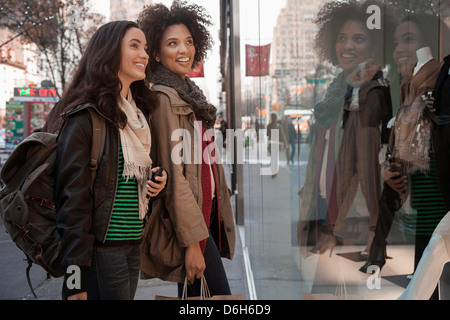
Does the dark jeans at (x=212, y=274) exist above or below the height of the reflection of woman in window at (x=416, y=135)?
below

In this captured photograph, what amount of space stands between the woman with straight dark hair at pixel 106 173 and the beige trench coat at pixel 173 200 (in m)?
0.11

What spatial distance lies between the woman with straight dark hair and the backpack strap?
15 millimetres

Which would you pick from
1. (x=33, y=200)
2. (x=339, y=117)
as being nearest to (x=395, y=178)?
(x=339, y=117)

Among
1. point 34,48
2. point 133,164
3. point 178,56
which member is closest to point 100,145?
point 133,164

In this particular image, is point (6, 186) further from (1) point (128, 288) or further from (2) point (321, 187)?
(2) point (321, 187)

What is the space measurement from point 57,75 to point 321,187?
44.0ft

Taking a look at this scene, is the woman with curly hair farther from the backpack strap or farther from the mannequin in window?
the mannequin in window

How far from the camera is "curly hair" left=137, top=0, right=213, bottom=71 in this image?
224cm

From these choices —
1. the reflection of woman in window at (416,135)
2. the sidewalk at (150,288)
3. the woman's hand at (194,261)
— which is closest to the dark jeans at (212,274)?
the woman's hand at (194,261)

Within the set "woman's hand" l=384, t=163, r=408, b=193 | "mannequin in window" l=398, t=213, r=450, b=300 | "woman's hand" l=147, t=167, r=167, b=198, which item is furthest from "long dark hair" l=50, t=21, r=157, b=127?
"mannequin in window" l=398, t=213, r=450, b=300

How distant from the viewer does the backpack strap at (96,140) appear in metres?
1.67

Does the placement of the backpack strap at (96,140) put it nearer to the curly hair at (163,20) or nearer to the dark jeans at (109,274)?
the dark jeans at (109,274)

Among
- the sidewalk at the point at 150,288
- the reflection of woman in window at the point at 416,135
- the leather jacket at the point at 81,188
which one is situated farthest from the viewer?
the sidewalk at the point at 150,288

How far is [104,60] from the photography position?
1.80 meters
